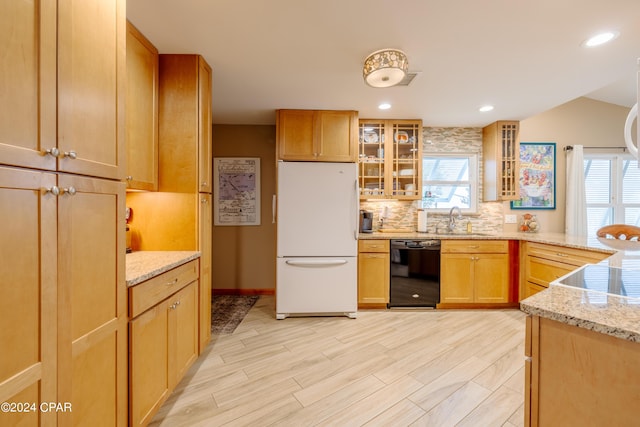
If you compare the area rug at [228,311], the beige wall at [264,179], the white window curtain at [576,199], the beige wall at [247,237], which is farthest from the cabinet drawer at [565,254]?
the area rug at [228,311]

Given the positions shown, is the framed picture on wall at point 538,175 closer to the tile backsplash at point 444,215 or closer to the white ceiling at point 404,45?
the tile backsplash at point 444,215

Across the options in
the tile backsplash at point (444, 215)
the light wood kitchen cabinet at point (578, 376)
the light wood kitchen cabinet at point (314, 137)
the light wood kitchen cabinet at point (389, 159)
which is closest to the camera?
the light wood kitchen cabinet at point (578, 376)

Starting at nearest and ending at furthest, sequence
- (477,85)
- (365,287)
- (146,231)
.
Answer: (146,231), (477,85), (365,287)

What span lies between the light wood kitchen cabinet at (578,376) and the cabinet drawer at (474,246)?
2449 millimetres

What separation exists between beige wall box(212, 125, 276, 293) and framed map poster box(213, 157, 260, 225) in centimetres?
7

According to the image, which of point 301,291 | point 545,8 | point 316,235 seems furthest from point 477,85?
point 301,291

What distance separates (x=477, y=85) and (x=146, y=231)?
10.1ft

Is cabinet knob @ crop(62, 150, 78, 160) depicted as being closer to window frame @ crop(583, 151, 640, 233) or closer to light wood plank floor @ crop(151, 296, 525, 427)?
light wood plank floor @ crop(151, 296, 525, 427)

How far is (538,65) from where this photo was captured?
6.95ft

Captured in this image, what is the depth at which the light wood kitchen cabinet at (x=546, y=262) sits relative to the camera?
2498mm

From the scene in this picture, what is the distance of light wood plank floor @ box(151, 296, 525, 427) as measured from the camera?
1.55 m

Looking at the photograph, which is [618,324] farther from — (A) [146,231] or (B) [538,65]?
(A) [146,231]

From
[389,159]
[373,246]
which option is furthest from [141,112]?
[389,159]

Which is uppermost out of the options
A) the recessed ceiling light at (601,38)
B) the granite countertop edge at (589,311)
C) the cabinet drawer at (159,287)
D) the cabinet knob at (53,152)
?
the recessed ceiling light at (601,38)
